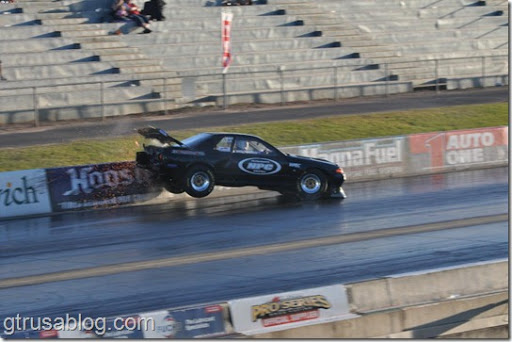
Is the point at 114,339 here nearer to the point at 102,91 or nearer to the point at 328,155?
the point at 328,155

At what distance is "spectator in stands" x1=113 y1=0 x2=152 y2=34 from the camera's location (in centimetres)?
3466

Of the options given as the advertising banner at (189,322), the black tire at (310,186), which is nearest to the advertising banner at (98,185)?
the black tire at (310,186)

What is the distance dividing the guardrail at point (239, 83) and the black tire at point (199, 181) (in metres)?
9.74

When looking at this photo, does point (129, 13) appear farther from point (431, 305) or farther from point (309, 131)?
point (431, 305)

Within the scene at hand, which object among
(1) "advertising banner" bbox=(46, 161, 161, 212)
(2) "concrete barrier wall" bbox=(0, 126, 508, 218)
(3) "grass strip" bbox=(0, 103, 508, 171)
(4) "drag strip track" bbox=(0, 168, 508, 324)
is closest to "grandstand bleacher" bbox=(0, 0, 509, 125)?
(3) "grass strip" bbox=(0, 103, 508, 171)

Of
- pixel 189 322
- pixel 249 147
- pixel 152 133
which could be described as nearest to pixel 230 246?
pixel 152 133

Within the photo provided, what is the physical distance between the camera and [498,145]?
26.4 meters

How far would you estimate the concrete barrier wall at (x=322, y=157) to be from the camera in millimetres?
19359

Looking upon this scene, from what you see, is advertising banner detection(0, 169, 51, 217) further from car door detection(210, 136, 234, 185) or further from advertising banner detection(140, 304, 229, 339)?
advertising banner detection(140, 304, 229, 339)

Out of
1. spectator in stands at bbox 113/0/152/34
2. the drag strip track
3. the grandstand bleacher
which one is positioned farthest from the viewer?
spectator in stands at bbox 113/0/152/34

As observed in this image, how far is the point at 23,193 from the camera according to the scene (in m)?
19.2

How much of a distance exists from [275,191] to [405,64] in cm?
1837

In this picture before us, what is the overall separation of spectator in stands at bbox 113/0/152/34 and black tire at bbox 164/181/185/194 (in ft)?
52.0

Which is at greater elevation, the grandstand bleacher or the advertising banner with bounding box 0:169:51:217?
the grandstand bleacher
